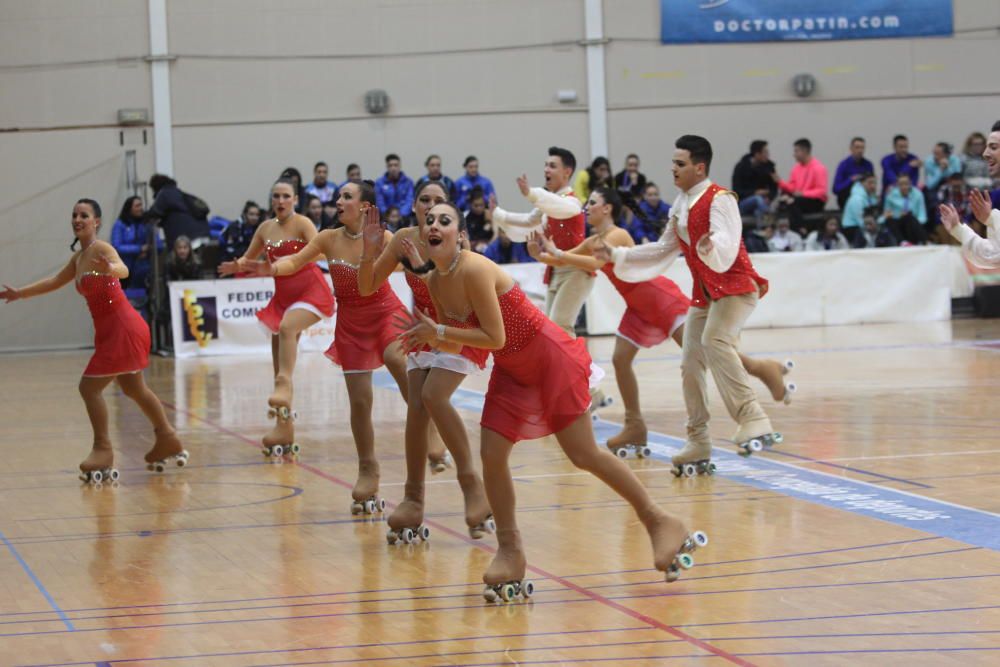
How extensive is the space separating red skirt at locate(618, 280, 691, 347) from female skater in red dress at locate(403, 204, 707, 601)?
140 inches

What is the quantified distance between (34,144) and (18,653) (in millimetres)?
18129

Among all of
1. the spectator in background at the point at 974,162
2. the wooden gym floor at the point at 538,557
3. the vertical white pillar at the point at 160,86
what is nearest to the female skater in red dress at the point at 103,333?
the wooden gym floor at the point at 538,557

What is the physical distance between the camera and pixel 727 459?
908cm

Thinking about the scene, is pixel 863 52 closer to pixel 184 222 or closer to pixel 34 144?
pixel 184 222

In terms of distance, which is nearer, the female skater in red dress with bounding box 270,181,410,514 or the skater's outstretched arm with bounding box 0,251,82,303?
the female skater in red dress with bounding box 270,181,410,514

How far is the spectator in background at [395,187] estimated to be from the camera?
2048cm

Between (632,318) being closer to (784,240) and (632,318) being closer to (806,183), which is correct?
(784,240)

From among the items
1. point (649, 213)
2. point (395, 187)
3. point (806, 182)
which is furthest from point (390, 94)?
point (806, 182)

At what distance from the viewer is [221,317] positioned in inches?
744

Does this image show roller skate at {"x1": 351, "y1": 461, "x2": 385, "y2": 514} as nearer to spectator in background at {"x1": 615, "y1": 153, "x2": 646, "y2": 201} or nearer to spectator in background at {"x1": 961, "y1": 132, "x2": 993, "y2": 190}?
spectator in background at {"x1": 615, "y1": 153, "x2": 646, "y2": 201}

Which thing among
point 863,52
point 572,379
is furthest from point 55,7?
point 572,379

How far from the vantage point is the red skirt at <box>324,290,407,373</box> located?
801cm

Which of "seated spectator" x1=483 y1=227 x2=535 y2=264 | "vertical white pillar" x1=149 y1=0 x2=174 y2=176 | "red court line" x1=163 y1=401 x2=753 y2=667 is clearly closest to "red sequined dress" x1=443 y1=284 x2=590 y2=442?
"red court line" x1=163 y1=401 x2=753 y2=667

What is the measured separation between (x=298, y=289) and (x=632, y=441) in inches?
108
